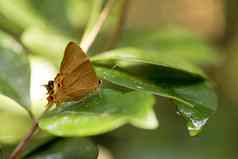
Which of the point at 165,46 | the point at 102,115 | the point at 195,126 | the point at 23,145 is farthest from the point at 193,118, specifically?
the point at 165,46

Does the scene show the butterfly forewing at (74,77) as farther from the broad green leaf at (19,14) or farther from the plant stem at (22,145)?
the broad green leaf at (19,14)

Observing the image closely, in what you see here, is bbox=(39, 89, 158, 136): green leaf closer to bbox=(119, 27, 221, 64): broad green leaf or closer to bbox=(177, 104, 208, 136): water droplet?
bbox=(177, 104, 208, 136): water droplet

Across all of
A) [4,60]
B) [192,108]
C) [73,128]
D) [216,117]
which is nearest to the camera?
[73,128]

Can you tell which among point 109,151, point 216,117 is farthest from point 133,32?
point 216,117

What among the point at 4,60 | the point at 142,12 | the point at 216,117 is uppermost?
the point at 4,60

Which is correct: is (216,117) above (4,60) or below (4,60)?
below

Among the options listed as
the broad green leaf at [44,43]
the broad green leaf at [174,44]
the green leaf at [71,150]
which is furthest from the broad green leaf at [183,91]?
the broad green leaf at [174,44]

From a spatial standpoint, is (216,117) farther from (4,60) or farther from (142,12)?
(4,60)
